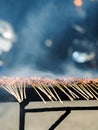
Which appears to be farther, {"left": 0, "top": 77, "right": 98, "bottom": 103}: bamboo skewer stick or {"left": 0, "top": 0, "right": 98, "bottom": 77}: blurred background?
{"left": 0, "top": 0, "right": 98, "bottom": 77}: blurred background

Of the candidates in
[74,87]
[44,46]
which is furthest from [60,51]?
[74,87]

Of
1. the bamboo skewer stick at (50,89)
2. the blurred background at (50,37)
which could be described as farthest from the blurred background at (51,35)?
the bamboo skewer stick at (50,89)

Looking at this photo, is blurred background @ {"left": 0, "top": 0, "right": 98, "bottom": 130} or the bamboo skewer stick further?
blurred background @ {"left": 0, "top": 0, "right": 98, "bottom": 130}

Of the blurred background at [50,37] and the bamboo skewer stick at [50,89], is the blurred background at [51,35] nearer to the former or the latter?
the blurred background at [50,37]

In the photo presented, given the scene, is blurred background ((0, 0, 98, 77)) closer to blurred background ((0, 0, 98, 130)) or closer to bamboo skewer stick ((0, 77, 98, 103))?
blurred background ((0, 0, 98, 130))

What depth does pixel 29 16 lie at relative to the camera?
157 inches

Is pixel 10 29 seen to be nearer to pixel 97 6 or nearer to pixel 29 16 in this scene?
pixel 29 16

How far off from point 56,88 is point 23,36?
4.31 ft

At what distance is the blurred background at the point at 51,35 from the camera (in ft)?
12.8

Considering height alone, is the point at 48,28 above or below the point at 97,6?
below

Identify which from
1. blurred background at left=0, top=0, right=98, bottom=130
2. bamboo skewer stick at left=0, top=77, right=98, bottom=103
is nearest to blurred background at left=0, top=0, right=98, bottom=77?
blurred background at left=0, top=0, right=98, bottom=130

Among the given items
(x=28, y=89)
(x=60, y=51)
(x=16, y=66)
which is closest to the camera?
(x=28, y=89)

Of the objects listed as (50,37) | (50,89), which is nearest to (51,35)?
(50,37)

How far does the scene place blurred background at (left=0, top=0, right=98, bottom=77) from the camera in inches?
154
